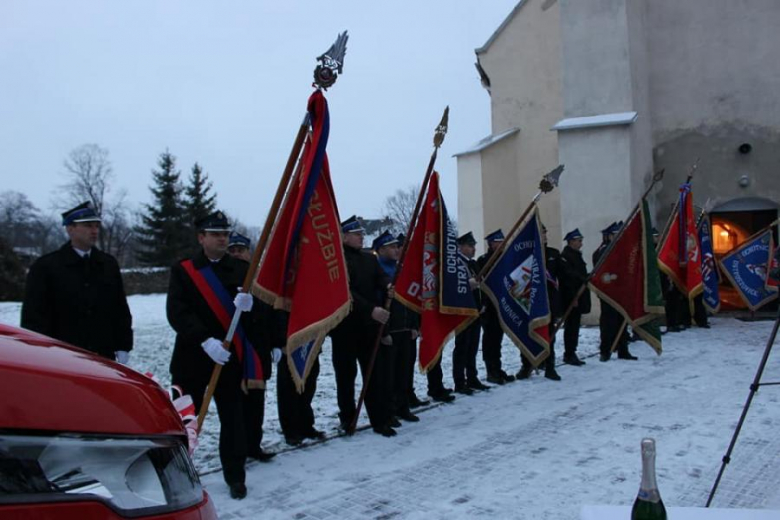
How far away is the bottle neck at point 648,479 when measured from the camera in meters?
1.88

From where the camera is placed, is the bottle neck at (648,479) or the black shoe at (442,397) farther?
the black shoe at (442,397)

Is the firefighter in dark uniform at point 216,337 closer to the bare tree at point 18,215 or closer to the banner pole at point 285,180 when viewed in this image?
the banner pole at point 285,180

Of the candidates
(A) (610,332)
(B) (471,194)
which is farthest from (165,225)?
(A) (610,332)

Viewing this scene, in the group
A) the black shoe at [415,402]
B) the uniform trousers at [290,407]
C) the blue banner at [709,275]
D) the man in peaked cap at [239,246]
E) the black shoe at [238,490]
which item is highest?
the man in peaked cap at [239,246]

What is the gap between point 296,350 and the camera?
519 cm

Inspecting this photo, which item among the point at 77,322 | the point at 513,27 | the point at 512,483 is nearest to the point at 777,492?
the point at 512,483

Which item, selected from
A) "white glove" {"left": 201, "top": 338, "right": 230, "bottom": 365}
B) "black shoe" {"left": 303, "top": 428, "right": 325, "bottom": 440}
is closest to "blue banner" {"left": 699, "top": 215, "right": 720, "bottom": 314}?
"black shoe" {"left": 303, "top": 428, "right": 325, "bottom": 440}

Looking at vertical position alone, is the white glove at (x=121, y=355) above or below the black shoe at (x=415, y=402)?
above

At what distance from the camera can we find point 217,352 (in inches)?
175

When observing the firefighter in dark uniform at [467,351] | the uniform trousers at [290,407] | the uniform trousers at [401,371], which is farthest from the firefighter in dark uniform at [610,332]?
the uniform trousers at [290,407]

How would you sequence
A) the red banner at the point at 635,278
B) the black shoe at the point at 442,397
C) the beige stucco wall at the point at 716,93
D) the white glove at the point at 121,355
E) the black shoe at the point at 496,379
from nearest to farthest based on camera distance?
1. the white glove at the point at 121,355
2. the black shoe at the point at 442,397
3. the black shoe at the point at 496,379
4. the red banner at the point at 635,278
5. the beige stucco wall at the point at 716,93

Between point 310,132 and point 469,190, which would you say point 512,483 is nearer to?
point 310,132

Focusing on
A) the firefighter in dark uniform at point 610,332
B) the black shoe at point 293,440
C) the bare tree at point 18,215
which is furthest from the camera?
the bare tree at point 18,215

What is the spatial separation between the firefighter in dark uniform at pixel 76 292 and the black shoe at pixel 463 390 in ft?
14.9
